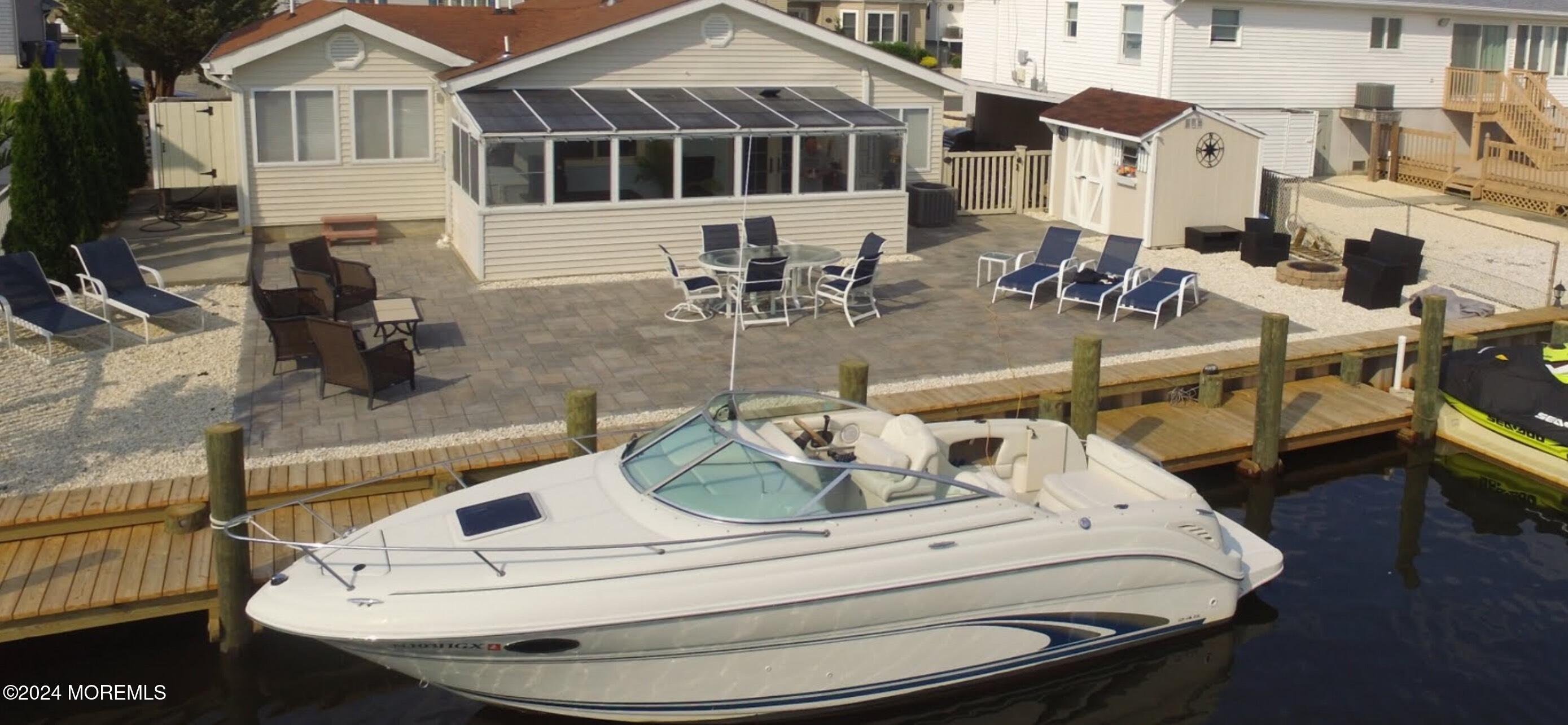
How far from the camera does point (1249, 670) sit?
9.55 metres

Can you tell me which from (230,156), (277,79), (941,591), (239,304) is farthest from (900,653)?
(230,156)

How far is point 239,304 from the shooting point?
16.2 m

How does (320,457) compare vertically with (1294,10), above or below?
below

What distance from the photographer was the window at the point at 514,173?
1731 centimetres

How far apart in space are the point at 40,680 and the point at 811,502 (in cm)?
498

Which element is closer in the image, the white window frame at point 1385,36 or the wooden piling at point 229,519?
the wooden piling at point 229,519

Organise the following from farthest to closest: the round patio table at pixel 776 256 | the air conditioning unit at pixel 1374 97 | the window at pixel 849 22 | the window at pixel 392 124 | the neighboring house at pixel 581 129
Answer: the window at pixel 849 22
the air conditioning unit at pixel 1374 97
the window at pixel 392 124
the neighboring house at pixel 581 129
the round patio table at pixel 776 256

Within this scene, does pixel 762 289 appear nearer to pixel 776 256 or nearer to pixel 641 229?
pixel 776 256

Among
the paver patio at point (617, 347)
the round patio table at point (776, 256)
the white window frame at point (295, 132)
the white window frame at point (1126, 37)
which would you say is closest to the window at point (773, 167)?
the paver patio at point (617, 347)

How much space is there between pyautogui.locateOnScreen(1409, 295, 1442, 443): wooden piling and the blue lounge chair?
2.83m

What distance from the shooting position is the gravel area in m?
10.9

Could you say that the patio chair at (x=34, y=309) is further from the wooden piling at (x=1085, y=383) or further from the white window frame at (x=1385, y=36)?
the white window frame at (x=1385, y=36)

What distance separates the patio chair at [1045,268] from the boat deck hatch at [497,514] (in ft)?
29.1

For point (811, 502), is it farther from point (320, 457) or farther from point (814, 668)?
point (320, 457)
